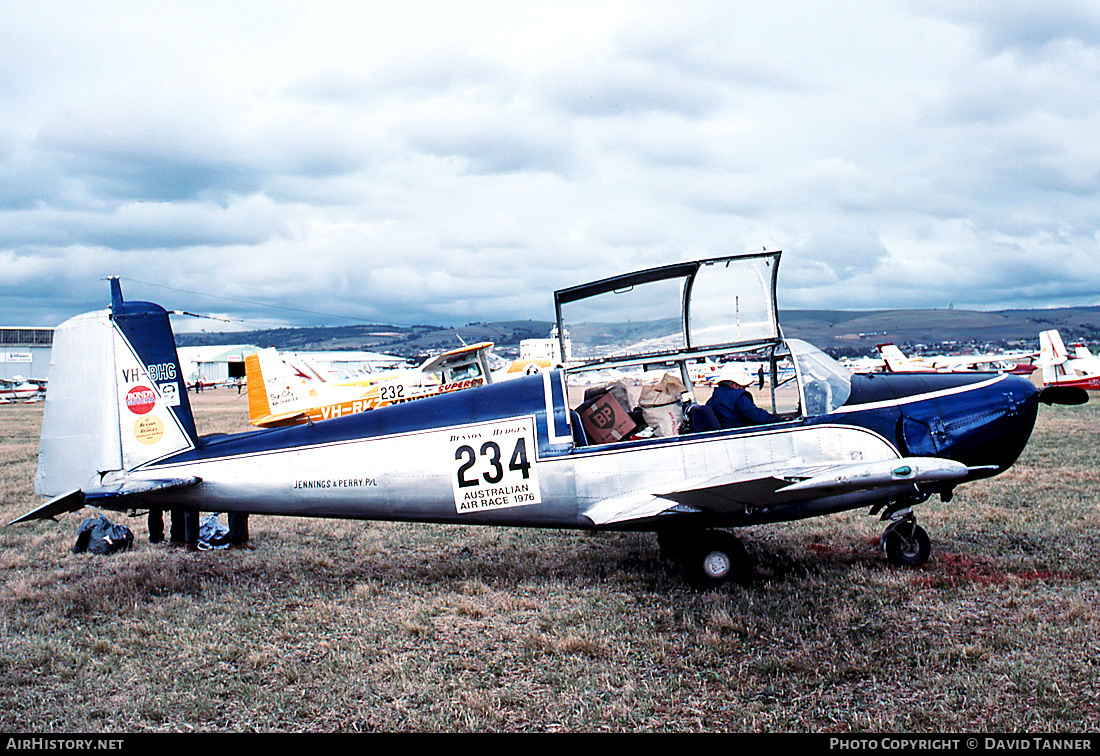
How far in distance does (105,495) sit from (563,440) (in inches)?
146

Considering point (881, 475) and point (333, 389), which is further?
point (333, 389)

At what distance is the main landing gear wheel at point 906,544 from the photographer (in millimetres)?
6488

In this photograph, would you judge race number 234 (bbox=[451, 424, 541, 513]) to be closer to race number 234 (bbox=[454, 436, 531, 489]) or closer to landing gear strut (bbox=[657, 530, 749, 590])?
race number 234 (bbox=[454, 436, 531, 489])

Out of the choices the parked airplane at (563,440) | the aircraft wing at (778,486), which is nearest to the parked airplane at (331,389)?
the parked airplane at (563,440)

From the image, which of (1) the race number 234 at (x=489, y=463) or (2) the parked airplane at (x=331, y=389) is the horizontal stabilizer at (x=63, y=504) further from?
(2) the parked airplane at (x=331, y=389)

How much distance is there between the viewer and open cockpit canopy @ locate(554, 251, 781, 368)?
627cm

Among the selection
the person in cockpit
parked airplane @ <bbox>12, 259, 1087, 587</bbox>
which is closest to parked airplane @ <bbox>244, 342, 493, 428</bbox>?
Result: parked airplane @ <bbox>12, 259, 1087, 587</bbox>

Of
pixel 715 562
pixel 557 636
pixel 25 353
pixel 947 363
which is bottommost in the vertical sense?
pixel 557 636

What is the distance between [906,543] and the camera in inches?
257

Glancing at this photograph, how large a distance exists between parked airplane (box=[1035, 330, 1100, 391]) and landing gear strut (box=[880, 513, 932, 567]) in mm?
28127

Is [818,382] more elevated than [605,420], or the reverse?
[818,382]

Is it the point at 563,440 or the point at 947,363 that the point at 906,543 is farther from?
the point at 947,363

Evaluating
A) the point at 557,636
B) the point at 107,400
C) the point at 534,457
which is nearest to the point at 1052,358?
the point at 534,457
